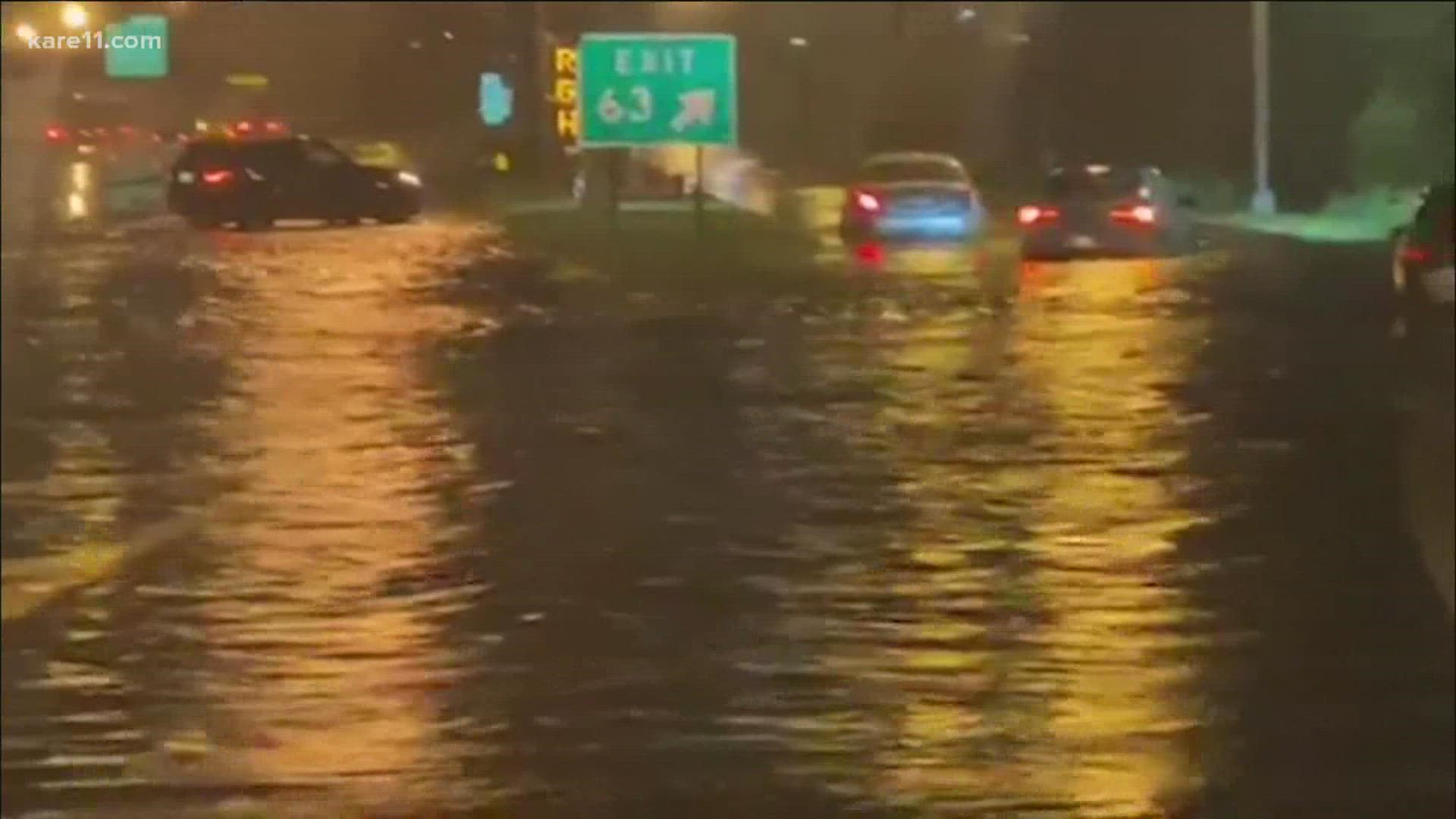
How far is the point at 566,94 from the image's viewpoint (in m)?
15.7

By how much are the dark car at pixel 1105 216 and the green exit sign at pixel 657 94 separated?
74.3 inches

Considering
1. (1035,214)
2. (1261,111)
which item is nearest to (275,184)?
(1035,214)

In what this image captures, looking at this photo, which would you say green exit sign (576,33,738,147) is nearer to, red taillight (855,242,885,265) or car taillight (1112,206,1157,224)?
red taillight (855,242,885,265)

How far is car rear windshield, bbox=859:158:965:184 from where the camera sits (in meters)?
16.1

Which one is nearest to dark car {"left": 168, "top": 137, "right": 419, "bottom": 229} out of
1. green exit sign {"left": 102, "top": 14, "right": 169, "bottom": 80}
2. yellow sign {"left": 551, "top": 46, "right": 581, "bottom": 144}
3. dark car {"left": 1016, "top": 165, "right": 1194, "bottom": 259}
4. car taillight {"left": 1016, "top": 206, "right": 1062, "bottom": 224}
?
yellow sign {"left": 551, "top": 46, "right": 581, "bottom": 144}

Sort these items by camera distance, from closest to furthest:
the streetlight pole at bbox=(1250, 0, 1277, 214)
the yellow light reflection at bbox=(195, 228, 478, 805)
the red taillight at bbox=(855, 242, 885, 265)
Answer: the yellow light reflection at bbox=(195, 228, 478, 805)
the streetlight pole at bbox=(1250, 0, 1277, 214)
the red taillight at bbox=(855, 242, 885, 265)

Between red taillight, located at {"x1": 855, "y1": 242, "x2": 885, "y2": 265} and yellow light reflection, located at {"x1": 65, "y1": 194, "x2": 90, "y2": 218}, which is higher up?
yellow light reflection, located at {"x1": 65, "y1": 194, "x2": 90, "y2": 218}

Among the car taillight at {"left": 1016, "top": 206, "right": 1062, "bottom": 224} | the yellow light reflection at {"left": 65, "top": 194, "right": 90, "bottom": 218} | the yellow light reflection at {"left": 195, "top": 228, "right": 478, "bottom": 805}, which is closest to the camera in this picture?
the yellow light reflection at {"left": 195, "top": 228, "right": 478, "bottom": 805}

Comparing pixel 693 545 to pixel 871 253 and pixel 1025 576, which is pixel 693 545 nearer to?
pixel 1025 576

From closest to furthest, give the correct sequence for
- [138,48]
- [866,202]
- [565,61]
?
[138,48]
[565,61]
[866,202]

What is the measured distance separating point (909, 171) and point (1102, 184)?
1108 mm

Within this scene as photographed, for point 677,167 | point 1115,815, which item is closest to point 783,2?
point 677,167

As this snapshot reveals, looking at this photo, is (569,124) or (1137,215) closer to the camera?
(569,124)

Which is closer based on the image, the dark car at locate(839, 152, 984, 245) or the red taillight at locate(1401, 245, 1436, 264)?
the dark car at locate(839, 152, 984, 245)
